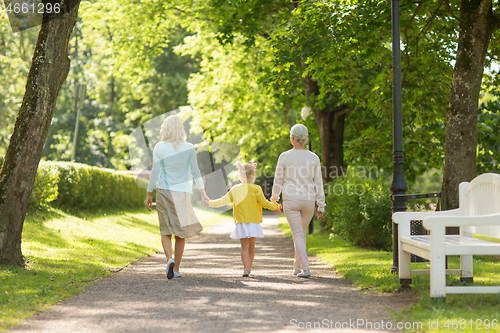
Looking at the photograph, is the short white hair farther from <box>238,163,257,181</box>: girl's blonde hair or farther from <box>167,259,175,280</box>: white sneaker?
<box>167,259,175,280</box>: white sneaker

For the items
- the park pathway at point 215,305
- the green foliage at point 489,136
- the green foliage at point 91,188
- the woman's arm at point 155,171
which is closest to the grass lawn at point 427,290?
the park pathway at point 215,305

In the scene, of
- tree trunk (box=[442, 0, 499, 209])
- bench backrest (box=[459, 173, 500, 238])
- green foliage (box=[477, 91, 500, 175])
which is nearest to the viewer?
bench backrest (box=[459, 173, 500, 238])

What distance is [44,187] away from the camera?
1386 cm

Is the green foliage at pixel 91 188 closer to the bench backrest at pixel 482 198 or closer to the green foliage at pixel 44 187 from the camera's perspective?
the green foliage at pixel 44 187

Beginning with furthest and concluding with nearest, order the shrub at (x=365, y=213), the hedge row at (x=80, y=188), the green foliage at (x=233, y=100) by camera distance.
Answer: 1. the green foliage at (x=233, y=100)
2. the hedge row at (x=80, y=188)
3. the shrub at (x=365, y=213)

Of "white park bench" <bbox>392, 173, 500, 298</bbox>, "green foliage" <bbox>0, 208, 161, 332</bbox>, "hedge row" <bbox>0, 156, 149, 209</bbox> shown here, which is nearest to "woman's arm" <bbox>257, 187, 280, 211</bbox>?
"white park bench" <bbox>392, 173, 500, 298</bbox>

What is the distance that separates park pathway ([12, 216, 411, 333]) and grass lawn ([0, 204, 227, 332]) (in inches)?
11.1

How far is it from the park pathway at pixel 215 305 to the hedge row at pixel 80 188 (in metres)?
6.79

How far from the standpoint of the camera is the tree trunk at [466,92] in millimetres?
9266

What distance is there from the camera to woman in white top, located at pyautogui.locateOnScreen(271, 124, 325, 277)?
754 cm

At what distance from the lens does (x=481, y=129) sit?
15.3 metres

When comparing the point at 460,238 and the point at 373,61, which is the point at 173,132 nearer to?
the point at 460,238

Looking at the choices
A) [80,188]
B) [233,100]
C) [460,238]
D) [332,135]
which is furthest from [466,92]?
[233,100]

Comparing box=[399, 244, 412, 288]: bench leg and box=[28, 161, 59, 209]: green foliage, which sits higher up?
box=[28, 161, 59, 209]: green foliage
